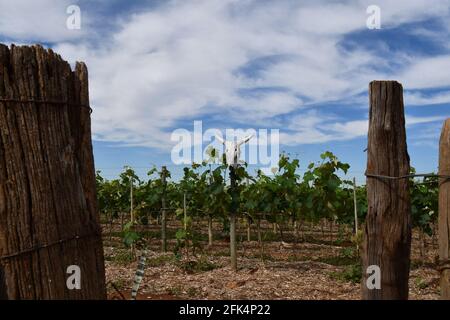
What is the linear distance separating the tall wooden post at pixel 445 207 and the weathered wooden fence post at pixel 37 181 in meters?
2.24

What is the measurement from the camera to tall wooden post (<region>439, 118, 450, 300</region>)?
11.0 feet

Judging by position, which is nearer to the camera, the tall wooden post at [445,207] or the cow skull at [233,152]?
the tall wooden post at [445,207]

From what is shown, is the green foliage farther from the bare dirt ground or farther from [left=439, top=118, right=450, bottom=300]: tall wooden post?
[left=439, top=118, right=450, bottom=300]: tall wooden post

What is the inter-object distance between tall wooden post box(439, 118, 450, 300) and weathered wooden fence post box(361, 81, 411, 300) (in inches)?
10.1

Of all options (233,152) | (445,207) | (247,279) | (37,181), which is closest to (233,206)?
(233,152)

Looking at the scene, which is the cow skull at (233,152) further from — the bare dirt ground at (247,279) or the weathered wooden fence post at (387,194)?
the weathered wooden fence post at (387,194)

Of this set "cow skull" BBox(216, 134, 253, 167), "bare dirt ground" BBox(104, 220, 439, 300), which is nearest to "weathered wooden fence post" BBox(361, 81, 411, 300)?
"bare dirt ground" BBox(104, 220, 439, 300)

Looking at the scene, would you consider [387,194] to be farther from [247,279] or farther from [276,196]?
[276,196]

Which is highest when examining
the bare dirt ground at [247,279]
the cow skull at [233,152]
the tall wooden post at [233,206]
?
the cow skull at [233,152]

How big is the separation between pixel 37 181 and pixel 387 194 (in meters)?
2.06

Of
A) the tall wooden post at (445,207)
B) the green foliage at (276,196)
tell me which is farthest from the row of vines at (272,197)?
the tall wooden post at (445,207)

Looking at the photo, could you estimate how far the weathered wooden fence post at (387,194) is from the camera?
3.25 metres
